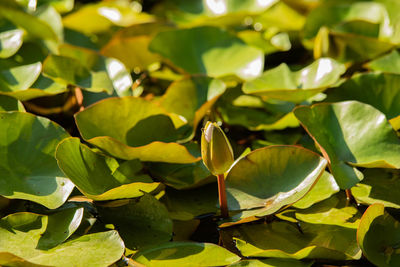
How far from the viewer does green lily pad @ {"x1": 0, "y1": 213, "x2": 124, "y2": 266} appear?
752 mm

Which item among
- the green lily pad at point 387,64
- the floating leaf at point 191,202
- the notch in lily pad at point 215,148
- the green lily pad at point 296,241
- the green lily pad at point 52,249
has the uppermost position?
the notch in lily pad at point 215,148

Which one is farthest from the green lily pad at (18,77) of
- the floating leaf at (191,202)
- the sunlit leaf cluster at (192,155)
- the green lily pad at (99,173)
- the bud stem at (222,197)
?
the bud stem at (222,197)

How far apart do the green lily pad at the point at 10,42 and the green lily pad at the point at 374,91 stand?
2.43 ft

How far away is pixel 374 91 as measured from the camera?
3.59 ft

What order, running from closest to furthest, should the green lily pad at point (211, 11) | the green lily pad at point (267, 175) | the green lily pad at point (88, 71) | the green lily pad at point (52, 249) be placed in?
the green lily pad at point (52, 249) → the green lily pad at point (267, 175) → the green lily pad at point (88, 71) → the green lily pad at point (211, 11)

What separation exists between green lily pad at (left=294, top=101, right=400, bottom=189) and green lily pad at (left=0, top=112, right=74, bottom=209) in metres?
0.44

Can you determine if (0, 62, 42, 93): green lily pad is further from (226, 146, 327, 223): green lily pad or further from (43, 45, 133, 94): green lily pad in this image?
(226, 146, 327, 223): green lily pad

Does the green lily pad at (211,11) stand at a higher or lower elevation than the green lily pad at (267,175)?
lower

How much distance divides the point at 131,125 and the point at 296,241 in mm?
371

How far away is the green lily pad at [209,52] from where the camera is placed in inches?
50.8

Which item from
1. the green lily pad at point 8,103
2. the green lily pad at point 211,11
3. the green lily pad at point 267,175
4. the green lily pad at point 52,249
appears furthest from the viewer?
the green lily pad at point 211,11

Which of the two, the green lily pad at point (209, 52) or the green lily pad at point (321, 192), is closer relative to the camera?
the green lily pad at point (321, 192)

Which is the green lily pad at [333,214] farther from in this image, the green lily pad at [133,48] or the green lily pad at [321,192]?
the green lily pad at [133,48]

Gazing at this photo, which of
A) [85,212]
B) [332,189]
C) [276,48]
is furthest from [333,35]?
[85,212]
